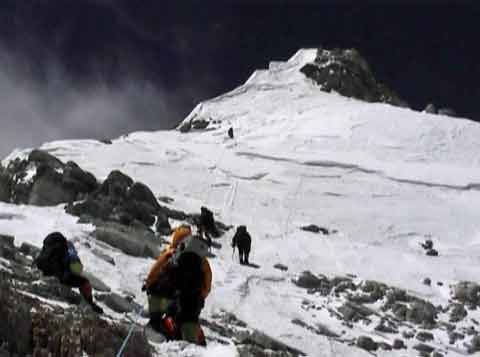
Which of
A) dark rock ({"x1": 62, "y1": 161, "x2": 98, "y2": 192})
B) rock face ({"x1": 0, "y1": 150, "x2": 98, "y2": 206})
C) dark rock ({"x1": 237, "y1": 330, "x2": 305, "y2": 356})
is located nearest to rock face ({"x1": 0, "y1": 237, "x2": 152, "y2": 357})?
dark rock ({"x1": 237, "y1": 330, "x2": 305, "y2": 356})

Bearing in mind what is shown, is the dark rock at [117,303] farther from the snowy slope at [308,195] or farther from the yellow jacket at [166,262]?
the yellow jacket at [166,262]

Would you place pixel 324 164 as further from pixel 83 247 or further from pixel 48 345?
pixel 48 345

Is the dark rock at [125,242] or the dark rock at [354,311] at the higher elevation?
the dark rock at [125,242]

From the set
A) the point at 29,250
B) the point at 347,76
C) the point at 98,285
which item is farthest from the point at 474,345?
the point at 347,76

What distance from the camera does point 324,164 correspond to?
43688mm

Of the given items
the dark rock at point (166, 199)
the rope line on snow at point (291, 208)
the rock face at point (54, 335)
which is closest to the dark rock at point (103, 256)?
the rock face at point (54, 335)

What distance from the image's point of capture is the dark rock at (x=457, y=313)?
19.1m

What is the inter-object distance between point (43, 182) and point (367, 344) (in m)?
16.2

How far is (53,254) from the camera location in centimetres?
1027

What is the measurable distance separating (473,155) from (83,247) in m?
39.3

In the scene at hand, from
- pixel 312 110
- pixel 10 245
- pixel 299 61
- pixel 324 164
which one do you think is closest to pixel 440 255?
pixel 324 164

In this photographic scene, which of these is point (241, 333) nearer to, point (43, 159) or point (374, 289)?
point (374, 289)

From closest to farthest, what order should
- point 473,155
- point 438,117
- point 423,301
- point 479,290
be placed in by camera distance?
point 423,301 → point 479,290 → point 473,155 → point 438,117

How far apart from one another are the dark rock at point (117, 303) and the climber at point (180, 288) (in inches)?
181
